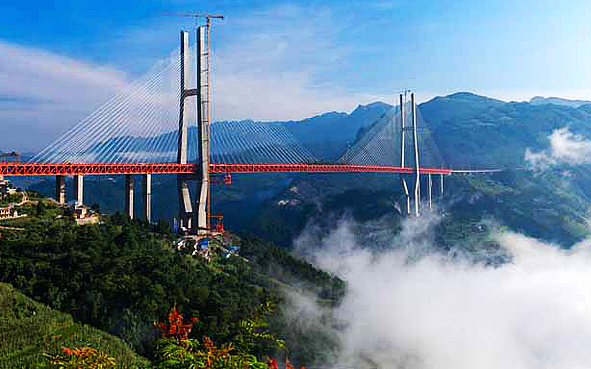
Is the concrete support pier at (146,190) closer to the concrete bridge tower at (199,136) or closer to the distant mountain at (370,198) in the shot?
the concrete bridge tower at (199,136)

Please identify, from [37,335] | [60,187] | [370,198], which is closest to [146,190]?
[60,187]

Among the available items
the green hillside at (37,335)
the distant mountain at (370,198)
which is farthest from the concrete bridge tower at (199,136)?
the distant mountain at (370,198)

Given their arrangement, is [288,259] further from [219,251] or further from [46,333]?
[46,333]

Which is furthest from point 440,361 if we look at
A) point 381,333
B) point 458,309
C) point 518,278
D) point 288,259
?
point 518,278

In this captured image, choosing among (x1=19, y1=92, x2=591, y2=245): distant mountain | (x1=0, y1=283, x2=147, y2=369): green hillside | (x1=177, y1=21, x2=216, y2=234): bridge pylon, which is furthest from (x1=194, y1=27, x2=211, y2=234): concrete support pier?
(x1=19, y1=92, x2=591, y2=245): distant mountain

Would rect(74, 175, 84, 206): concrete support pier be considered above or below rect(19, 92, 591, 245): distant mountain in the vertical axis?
above

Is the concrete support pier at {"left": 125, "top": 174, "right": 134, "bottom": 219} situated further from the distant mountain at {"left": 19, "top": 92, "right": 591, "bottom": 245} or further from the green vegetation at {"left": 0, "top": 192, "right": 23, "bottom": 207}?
the distant mountain at {"left": 19, "top": 92, "right": 591, "bottom": 245}

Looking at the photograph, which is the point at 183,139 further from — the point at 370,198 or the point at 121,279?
the point at 370,198

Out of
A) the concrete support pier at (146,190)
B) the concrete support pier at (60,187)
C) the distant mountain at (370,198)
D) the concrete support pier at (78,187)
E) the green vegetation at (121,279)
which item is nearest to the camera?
the green vegetation at (121,279)
